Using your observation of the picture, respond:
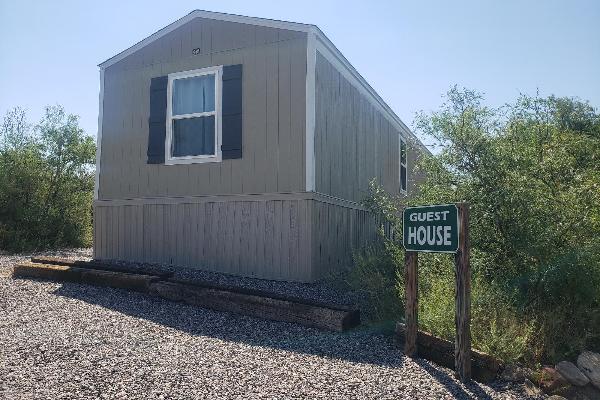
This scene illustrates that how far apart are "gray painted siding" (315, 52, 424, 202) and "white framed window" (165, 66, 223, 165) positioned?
70.0 inches

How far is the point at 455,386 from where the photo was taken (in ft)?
11.5

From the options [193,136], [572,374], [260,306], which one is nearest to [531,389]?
[572,374]

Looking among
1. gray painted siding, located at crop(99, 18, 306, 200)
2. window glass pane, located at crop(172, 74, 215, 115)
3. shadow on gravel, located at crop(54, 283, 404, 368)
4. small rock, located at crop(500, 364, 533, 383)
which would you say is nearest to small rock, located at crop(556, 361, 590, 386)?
small rock, located at crop(500, 364, 533, 383)

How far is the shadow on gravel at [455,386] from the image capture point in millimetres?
3367

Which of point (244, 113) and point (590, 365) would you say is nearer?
point (590, 365)

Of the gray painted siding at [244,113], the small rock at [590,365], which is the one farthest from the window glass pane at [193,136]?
Result: the small rock at [590,365]

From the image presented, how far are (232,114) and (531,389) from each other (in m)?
5.93

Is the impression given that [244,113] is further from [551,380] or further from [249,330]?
[551,380]

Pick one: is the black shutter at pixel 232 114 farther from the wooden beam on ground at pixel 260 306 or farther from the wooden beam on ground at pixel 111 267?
the wooden beam on ground at pixel 260 306

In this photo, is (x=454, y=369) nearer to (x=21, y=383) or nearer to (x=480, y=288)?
(x=480, y=288)

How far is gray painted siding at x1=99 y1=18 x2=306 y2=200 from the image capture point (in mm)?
7484

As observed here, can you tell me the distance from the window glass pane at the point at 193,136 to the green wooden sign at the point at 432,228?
4.72m

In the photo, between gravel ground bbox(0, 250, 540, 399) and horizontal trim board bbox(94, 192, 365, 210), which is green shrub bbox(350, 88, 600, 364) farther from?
horizontal trim board bbox(94, 192, 365, 210)

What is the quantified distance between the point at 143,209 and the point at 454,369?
644 cm
